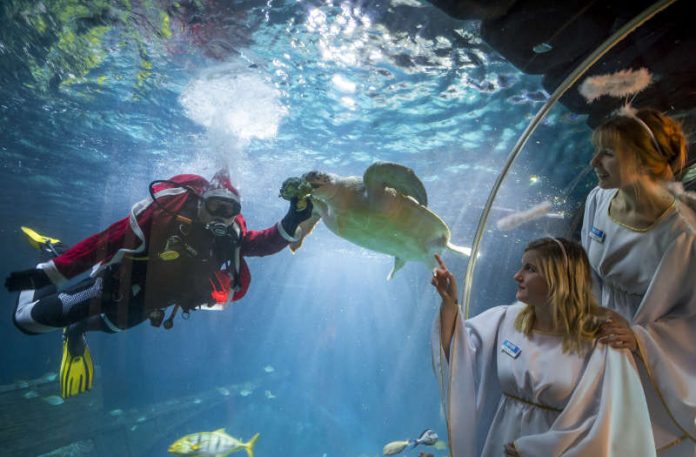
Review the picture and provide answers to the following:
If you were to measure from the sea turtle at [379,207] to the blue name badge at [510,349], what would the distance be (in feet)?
9.83

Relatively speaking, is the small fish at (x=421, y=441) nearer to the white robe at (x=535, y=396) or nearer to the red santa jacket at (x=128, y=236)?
the white robe at (x=535, y=396)

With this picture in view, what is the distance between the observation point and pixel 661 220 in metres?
2.30

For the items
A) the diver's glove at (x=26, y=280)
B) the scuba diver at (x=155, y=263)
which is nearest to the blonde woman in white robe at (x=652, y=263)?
the scuba diver at (x=155, y=263)

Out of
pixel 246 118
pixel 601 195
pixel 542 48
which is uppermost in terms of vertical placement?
pixel 542 48

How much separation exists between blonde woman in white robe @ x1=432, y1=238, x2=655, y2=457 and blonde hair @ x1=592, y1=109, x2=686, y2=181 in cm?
75

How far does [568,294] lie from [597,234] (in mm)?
814

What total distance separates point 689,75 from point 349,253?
102 feet

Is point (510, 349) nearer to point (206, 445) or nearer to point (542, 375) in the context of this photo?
point (542, 375)

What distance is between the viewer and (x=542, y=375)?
216 cm

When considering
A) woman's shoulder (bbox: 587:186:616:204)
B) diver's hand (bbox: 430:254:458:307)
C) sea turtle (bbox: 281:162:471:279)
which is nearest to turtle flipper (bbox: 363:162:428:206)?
sea turtle (bbox: 281:162:471:279)

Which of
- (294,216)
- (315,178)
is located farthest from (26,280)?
(315,178)

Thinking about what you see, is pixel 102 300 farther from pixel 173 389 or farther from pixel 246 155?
pixel 173 389

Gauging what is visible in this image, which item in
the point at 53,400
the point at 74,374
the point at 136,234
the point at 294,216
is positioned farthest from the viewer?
the point at 53,400

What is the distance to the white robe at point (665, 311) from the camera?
6.58 feet
